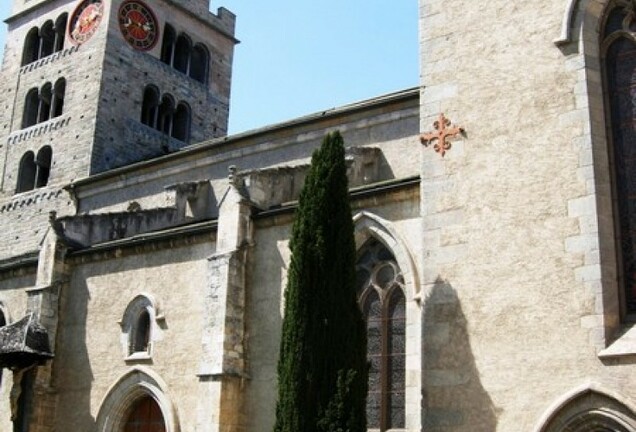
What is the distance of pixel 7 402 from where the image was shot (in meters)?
19.5

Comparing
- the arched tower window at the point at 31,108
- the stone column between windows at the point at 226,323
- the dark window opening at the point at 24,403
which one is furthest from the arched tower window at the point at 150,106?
the stone column between windows at the point at 226,323

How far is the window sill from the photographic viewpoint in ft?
31.0

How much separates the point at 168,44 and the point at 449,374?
78.3 ft

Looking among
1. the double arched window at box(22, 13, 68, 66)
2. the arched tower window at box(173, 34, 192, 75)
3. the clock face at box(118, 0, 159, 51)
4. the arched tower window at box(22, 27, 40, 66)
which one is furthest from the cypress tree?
the arched tower window at box(22, 27, 40, 66)

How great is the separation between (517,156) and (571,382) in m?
2.88

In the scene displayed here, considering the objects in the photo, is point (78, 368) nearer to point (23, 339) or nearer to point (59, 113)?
point (23, 339)

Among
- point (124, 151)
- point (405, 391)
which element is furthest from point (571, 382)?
point (124, 151)

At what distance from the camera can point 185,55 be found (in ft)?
106

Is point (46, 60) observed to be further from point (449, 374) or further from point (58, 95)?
point (449, 374)

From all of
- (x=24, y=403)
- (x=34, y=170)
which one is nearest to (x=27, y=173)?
(x=34, y=170)

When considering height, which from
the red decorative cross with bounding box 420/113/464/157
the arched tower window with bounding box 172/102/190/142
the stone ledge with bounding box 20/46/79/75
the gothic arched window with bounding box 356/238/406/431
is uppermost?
the stone ledge with bounding box 20/46/79/75

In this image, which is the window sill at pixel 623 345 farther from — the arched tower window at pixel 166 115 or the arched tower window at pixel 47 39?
the arched tower window at pixel 47 39

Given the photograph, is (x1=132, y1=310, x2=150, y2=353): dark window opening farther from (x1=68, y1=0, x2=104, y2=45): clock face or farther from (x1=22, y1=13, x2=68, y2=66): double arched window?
(x1=22, y1=13, x2=68, y2=66): double arched window

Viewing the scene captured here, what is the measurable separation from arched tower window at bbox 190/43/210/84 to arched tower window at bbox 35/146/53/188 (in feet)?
20.5
